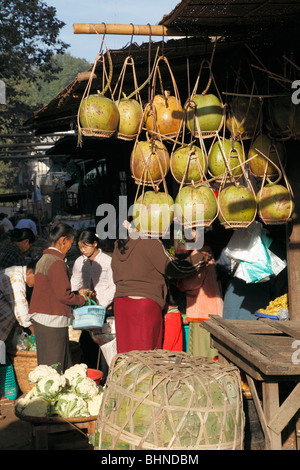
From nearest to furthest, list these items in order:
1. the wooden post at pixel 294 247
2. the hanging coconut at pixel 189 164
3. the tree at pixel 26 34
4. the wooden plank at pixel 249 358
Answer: the wooden plank at pixel 249 358, the hanging coconut at pixel 189 164, the wooden post at pixel 294 247, the tree at pixel 26 34

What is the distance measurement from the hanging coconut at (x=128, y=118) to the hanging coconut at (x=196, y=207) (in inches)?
21.0

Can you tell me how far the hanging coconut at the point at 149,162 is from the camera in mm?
3771

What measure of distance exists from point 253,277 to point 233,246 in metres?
0.33

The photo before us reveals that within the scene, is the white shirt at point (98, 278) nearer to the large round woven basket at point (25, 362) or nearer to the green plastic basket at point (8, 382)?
the large round woven basket at point (25, 362)

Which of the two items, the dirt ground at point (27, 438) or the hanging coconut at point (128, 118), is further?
the dirt ground at point (27, 438)

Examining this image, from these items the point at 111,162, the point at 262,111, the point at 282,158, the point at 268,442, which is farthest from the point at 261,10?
the point at 111,162

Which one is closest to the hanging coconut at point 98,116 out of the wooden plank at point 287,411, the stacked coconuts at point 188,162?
the stacked coconuts at point 188,162

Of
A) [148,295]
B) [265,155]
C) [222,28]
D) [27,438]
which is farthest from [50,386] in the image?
[222,28]

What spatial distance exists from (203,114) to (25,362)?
3.64m

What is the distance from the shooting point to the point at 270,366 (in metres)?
3.02

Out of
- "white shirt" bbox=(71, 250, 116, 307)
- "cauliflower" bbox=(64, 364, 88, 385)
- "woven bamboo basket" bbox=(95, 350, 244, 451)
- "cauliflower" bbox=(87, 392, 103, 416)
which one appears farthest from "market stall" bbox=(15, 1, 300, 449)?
"white shirt" bbox=(71, 250, 116, 307)

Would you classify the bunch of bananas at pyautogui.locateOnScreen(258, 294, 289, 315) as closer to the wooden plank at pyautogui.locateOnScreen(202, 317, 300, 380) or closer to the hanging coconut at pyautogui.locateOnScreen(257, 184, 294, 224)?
the wooden plank at pyautogui.locateOnScreen(202, 317, 300, 380)

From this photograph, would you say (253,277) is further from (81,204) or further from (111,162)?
(81,204)

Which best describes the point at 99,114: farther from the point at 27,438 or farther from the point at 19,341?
the point at 19,341
